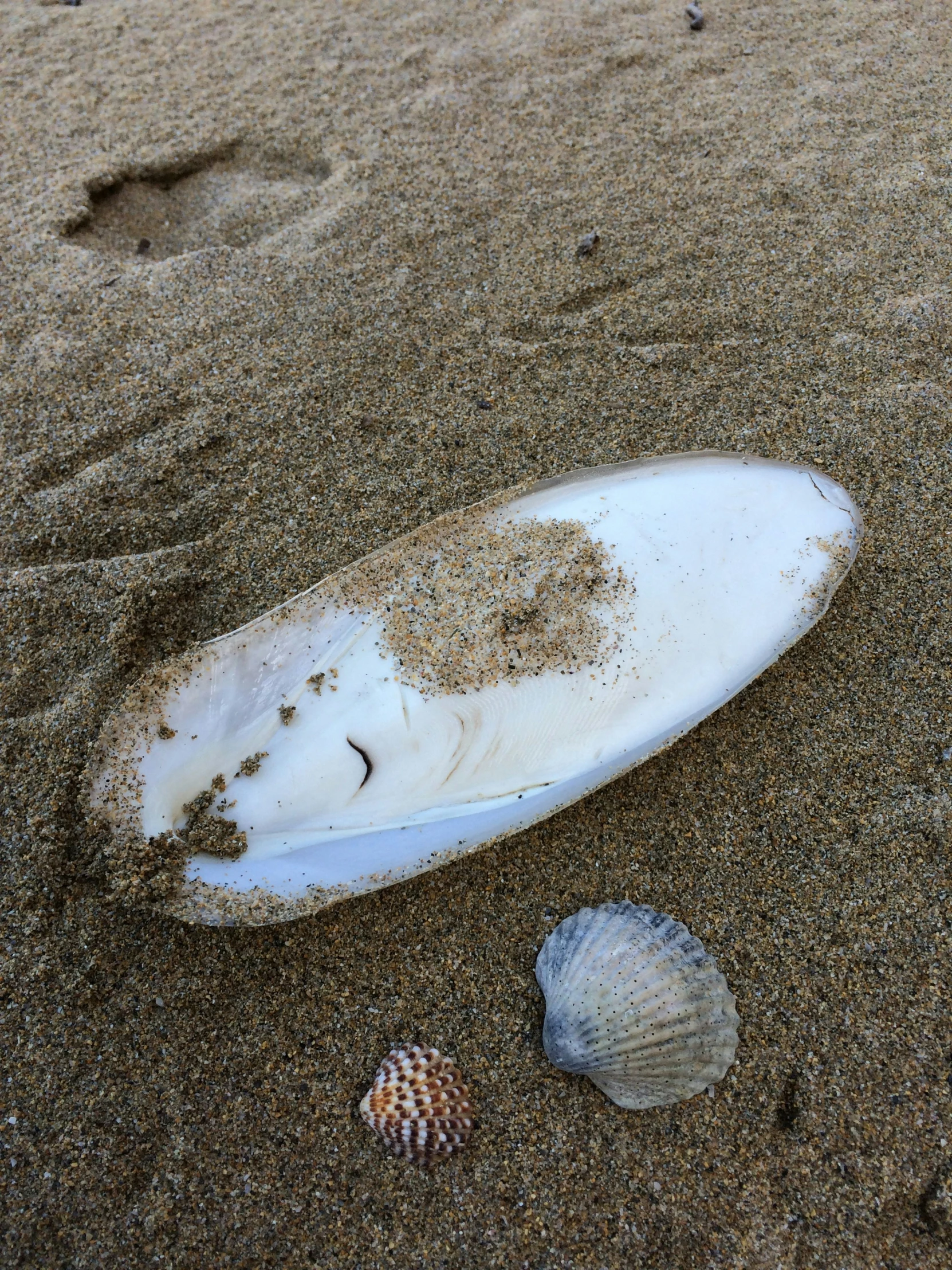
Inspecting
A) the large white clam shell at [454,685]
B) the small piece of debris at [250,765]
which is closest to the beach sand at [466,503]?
the large white clam shell at [454,685]

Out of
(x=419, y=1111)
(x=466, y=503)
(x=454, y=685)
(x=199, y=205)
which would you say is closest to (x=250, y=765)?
(x=454, y=685)

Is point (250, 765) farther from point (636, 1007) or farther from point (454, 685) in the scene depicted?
point (636, 1007)

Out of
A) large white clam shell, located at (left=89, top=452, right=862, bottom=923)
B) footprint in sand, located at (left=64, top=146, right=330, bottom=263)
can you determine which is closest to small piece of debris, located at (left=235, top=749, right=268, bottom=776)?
large white clam shell, located at (left=89, top=452, right=862, bottom=923)

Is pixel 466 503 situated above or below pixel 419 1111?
above

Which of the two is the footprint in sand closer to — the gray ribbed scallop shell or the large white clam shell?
the large white clam shell

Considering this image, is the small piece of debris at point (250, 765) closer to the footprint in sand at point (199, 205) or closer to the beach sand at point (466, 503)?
the beach sand at point (466, 503)

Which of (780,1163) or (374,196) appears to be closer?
(780,1163)

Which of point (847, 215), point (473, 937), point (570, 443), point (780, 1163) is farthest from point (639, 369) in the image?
point (780, 1163)

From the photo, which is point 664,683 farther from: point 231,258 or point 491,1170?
point 231,258
